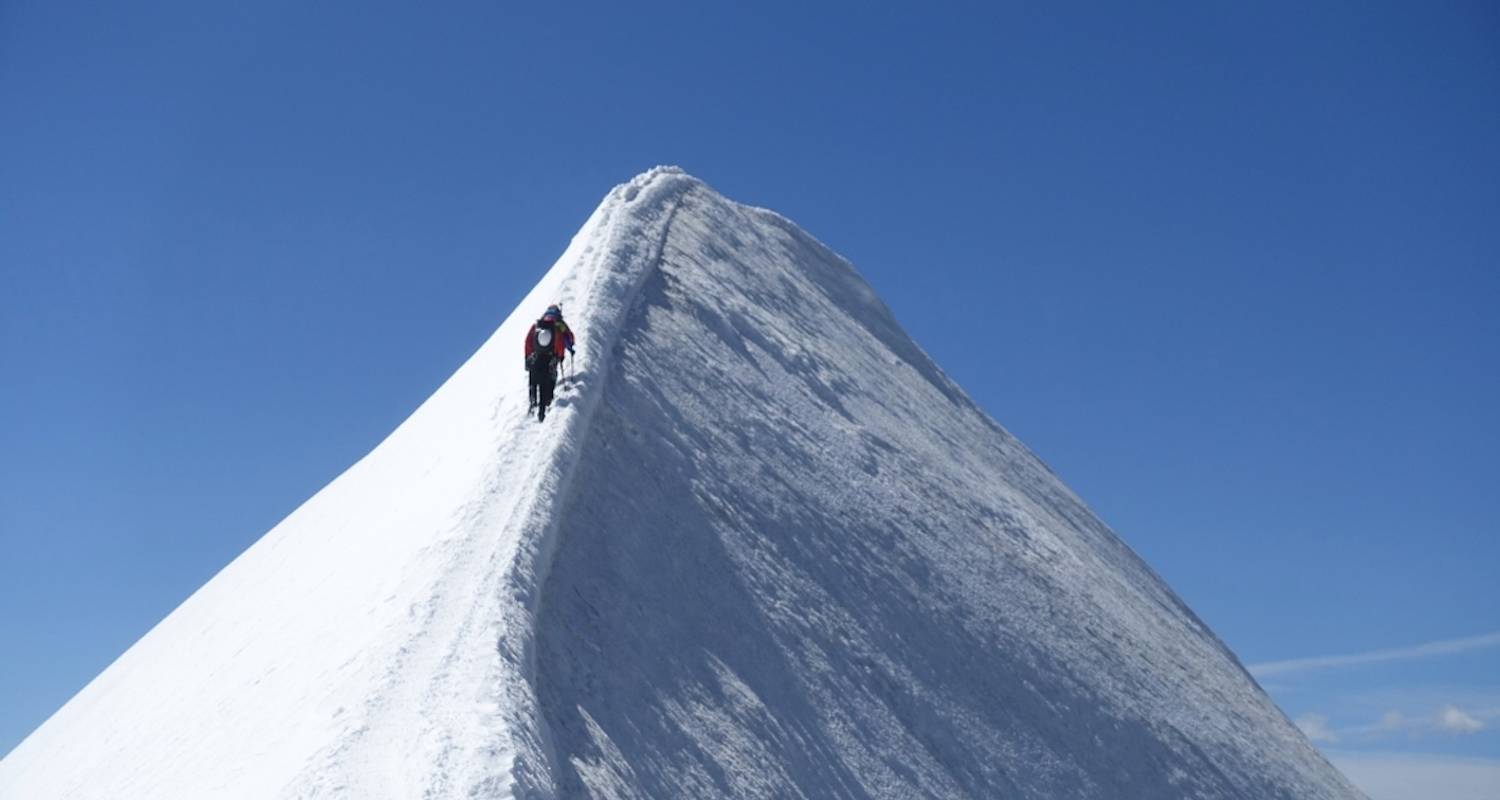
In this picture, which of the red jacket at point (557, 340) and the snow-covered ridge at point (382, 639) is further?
the red jacket at point (557, 340)

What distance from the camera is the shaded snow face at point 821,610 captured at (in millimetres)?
12648

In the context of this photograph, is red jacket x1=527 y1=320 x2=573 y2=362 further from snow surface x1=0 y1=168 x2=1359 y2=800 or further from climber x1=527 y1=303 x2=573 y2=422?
snow surface x1=0 y1=168 x2=1359 y2=800

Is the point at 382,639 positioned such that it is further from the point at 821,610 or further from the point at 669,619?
the point at 821,610

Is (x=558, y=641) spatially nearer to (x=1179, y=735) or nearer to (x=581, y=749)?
(x=581, y=749)

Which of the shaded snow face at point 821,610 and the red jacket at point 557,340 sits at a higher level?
the red jacket at point 557,340

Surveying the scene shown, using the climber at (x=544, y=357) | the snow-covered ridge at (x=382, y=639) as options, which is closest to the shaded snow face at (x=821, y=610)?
the snow-covered ridge at (x=382, y=639)

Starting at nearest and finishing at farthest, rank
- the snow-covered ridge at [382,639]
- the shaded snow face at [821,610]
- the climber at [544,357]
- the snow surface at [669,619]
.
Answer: the snow-covered ridge at [382,639]
the snow surface at [669,619]
the shaded snow face at [821,610]
the climber at [544,357]

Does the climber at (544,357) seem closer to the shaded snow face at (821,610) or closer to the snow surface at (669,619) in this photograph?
the snow surface at (669,619)

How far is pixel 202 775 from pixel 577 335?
8.53 meters

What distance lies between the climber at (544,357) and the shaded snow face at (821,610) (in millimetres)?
673

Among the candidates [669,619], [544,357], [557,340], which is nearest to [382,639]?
[669,619]

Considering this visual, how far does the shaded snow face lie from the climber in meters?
0.67

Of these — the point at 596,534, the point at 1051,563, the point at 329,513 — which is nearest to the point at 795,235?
the point at 1051,563

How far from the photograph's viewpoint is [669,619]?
1375 cm
